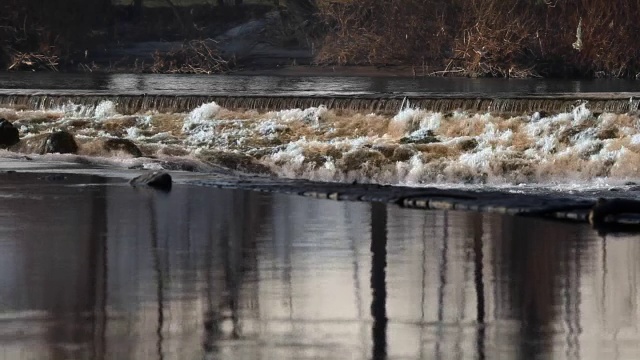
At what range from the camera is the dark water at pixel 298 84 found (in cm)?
3841

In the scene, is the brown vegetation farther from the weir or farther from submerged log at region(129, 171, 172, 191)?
submerged log at region(129, 171, 172, 191)

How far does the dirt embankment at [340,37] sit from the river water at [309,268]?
2090cm

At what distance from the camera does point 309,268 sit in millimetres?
12398

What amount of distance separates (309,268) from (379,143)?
15426mm

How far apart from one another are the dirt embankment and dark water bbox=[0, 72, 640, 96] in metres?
2.47

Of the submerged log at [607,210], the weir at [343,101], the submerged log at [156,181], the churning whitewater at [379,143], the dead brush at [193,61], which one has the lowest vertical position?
the submerged log at [607,210]

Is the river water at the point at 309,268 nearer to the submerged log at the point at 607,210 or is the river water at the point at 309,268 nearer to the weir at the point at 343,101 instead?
the submerged log at the point at 607,210

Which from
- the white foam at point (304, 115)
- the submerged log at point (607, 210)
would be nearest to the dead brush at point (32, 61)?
the white foam at point (304, 115)

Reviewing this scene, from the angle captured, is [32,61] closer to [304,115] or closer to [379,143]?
[304,115]

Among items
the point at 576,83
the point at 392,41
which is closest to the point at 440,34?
the point at 392,41

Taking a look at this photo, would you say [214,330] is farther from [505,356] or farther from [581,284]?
[581,284]

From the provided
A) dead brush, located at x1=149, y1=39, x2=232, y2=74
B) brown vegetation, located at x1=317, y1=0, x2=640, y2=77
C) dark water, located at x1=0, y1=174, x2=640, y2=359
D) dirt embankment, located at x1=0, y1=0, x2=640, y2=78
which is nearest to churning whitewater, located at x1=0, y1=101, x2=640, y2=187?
dark water, located at x1=0, y1=174, x2=640, y2=359

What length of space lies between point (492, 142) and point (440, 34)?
74.7 ft

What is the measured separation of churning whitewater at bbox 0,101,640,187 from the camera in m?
25.6
